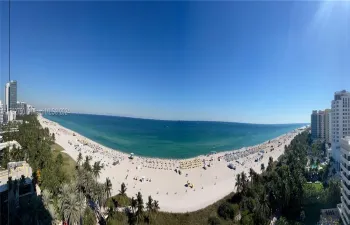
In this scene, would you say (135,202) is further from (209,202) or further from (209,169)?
(209,169)

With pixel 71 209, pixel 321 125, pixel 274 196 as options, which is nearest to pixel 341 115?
pixel 321 125

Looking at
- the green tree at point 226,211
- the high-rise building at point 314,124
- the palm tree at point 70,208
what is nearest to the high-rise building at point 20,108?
the palm tree at point 70,208

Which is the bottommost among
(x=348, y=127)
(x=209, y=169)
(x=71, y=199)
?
(x=209, y=169)

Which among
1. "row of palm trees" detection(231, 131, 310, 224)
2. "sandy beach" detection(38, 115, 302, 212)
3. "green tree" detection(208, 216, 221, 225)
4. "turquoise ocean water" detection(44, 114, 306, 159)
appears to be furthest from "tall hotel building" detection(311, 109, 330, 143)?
"green tree" detection(208, 216, 221, 225)

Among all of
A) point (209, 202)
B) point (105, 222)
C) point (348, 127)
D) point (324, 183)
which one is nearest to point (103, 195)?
A: point (105, 222)

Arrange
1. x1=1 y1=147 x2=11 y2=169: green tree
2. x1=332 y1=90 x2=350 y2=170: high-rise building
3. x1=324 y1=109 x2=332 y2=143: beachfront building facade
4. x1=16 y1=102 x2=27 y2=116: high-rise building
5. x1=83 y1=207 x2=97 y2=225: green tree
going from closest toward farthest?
1. x1=83 y1=207 x2=97 y2=225: green tree
2. x1=1 y1=147 x2=11 y2=169: green tree
3. x1=332 y1=90 x2=350 y2=170: high-rise building
4. x1=16 y1=102 x2=27 y2=116: high-rise building
5. x1=324 y1=109 x2=332 y2=143: beachfront building facade

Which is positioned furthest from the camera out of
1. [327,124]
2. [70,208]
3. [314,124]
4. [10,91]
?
[314,124]

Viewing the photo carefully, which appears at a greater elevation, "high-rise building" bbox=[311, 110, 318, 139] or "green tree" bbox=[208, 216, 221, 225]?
"high-rise building" bbox=[311, 110, 318, 139]

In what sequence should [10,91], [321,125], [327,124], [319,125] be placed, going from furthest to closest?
[319,125] < [321,125] < [327,124] < [10,91]

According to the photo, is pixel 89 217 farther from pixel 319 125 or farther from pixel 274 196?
pixel 319 125

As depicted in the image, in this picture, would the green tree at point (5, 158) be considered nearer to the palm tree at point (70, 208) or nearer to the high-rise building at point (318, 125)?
the palm tree at point (70, 208)

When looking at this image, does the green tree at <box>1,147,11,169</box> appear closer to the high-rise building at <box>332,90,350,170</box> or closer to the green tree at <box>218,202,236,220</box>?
the green tree at <box>218,202,236,220</box>
